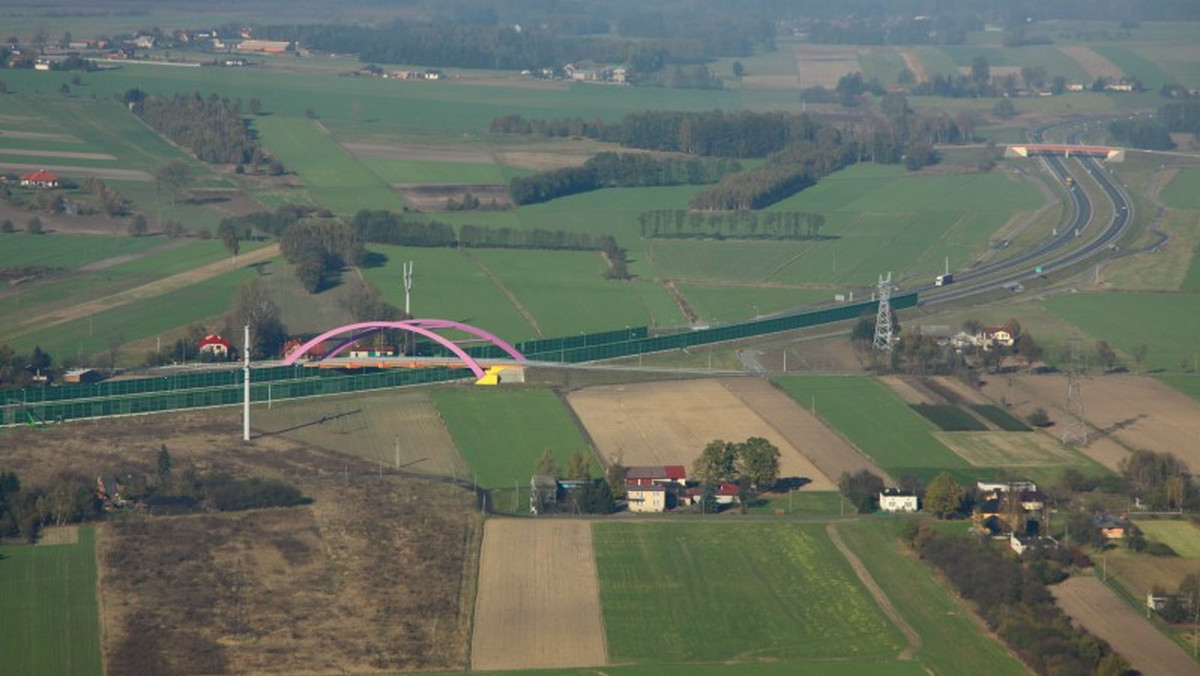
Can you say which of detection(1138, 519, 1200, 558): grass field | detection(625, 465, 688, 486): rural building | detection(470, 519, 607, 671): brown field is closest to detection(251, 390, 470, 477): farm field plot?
detection(625, 465, 688, 486): rural building

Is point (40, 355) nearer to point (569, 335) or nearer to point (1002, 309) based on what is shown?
point (569, 335)

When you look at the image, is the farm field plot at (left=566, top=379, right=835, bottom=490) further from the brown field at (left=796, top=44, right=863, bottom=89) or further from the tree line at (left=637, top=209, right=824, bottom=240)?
the brown field at (left=796, top=44, right=863, bottom=89)

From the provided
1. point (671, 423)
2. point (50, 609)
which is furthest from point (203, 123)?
point (50, 609)

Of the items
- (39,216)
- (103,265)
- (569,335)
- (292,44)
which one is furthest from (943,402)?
(292,44)

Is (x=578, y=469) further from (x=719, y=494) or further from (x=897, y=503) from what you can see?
(x=897, y=503)

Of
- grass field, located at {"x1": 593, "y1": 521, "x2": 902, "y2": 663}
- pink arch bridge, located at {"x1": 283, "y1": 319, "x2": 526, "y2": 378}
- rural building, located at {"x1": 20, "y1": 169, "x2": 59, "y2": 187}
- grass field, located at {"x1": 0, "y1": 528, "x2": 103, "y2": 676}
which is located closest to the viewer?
grass field, located at {"x1": 0, "y1": 528, "x2": 103, "y2": 676}

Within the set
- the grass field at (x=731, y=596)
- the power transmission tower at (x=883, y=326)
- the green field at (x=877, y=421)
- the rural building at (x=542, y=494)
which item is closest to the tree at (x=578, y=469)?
the rural building at (x=542, y=494)
